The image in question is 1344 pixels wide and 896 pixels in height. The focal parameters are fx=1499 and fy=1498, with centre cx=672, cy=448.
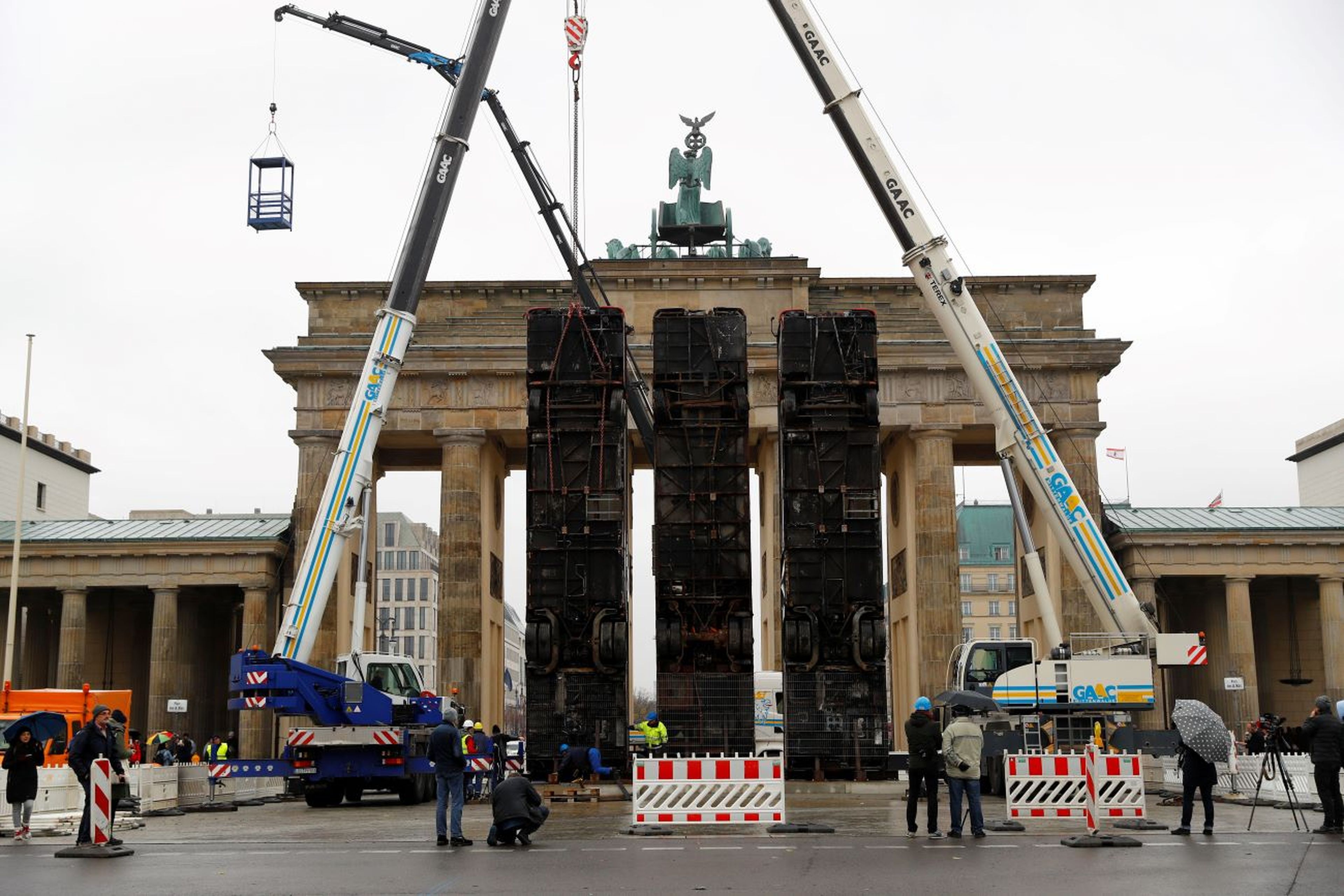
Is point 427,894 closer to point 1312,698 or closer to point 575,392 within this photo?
point 575,392

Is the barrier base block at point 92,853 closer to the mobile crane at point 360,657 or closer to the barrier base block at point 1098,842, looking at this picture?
the mobile crane at point 360,657

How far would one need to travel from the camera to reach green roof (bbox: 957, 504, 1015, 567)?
12581 centimetres

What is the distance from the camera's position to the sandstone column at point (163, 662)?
5441cm

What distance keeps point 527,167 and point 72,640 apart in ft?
86.6

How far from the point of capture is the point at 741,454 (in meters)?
31.8

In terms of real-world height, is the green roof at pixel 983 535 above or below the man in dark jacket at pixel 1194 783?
above

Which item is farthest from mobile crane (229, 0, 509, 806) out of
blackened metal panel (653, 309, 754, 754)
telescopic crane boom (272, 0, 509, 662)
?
blackened metal panel (653, 309, 754, 754)

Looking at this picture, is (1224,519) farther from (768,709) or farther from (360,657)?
(360,657)

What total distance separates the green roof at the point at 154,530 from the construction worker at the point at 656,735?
94.7 feet

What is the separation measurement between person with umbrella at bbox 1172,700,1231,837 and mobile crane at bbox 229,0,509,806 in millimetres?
16463

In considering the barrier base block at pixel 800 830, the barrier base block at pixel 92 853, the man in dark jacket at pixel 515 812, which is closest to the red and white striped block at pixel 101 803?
the barrier base block at pixel 92 853

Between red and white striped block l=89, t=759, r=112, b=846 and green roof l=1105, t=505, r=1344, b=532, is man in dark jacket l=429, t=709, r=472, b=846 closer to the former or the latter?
red and white striped block l=89, t=759, r=112, b=846

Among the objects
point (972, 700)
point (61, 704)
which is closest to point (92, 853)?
point (972, 700)

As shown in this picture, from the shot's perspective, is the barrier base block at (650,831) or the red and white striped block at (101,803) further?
the barrier base block at (650,831)
